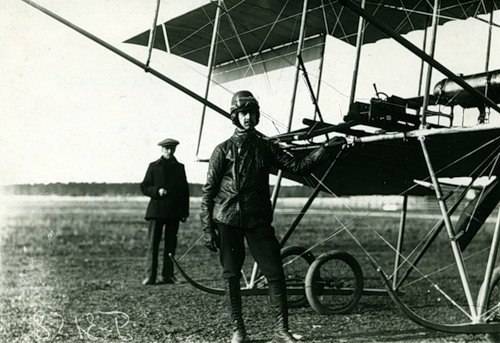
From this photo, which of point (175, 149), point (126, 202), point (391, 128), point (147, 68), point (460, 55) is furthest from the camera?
point (126, 202)

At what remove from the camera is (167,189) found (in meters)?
9.17

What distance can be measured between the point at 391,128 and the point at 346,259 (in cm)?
168

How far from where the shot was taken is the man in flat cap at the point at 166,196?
9.16 metres

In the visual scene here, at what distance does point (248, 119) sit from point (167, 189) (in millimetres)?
4888

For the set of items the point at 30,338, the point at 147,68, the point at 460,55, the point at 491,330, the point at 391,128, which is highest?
the point at 460,55

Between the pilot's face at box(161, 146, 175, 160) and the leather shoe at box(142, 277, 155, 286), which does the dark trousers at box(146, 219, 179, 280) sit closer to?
the leather shoe at box(142, 277, 155, 286)

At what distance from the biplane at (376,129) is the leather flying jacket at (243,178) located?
531mm

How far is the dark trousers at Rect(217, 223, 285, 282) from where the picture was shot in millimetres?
4363

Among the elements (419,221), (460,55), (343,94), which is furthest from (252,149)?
(419,221)

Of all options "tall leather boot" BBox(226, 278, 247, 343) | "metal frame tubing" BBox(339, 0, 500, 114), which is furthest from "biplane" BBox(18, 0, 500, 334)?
"tall leather boot" BBox(226, 278, 247, 343)

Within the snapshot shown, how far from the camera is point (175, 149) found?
950 centimetres

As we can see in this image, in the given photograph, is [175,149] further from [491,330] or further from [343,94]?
[491,330]

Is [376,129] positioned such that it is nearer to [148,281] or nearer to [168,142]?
[168,142]

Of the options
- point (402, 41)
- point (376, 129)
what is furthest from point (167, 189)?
point (402, 41)
